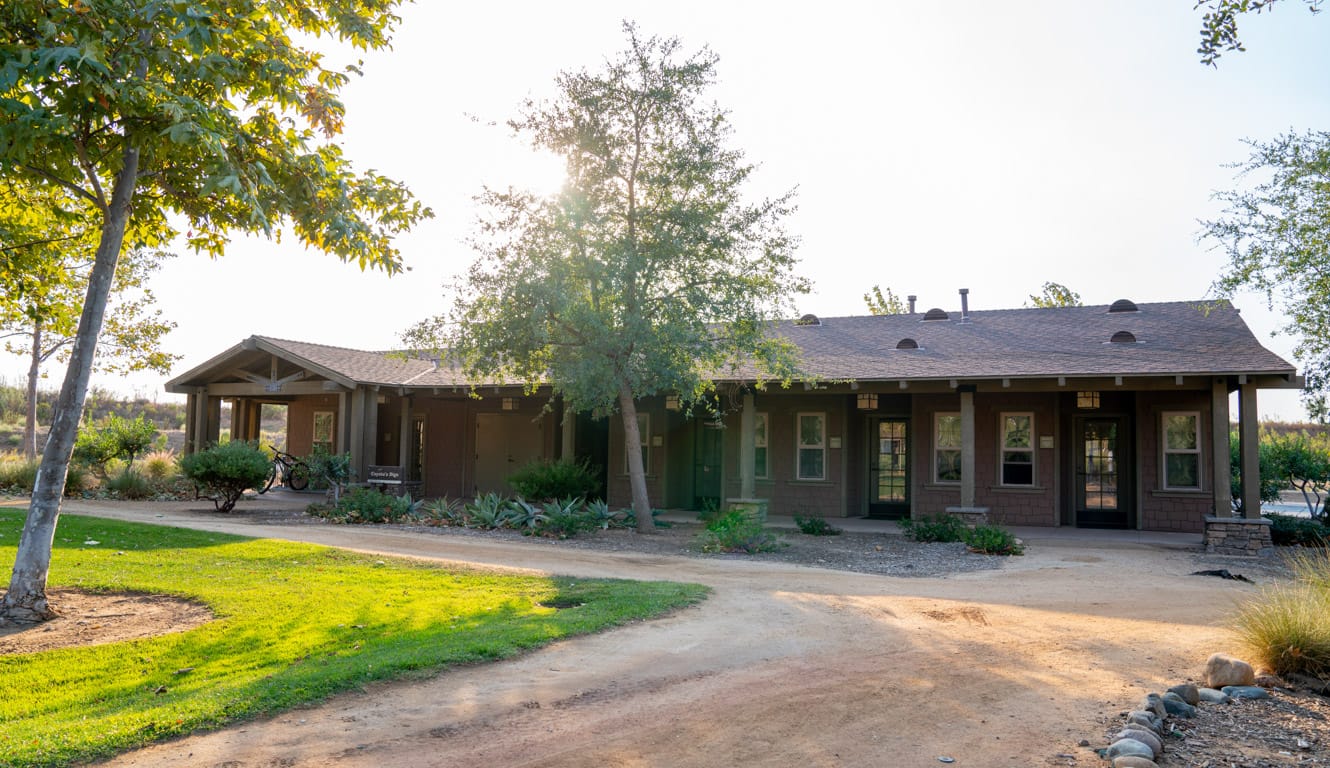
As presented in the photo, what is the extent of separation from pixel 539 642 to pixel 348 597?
2.55m

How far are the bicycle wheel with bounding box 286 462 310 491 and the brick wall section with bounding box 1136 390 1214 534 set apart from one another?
53.1ft

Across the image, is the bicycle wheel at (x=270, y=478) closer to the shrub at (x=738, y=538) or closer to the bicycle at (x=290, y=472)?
the bicycle at (x=290, y=472)

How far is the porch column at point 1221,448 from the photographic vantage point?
12945 mm

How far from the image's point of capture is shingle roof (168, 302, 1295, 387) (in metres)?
13.8

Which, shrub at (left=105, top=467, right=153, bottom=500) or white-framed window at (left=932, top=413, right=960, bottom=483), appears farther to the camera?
shrub at (left=105, top=467, right=153, bottom=500)

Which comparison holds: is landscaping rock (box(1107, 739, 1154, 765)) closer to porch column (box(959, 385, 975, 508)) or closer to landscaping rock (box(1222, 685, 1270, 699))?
landscaping rock (box(1222, 685, 1270, 699))

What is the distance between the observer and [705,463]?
18469 millimetres

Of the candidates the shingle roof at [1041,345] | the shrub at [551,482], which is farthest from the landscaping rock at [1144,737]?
the shrub at [551,482]

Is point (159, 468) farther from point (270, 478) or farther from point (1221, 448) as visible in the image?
point (1221, 448)

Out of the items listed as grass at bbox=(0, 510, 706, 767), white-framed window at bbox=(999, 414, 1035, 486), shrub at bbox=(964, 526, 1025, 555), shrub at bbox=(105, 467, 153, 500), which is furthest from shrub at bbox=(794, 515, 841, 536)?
shrub at bbox=(105, 467, 153, 500)

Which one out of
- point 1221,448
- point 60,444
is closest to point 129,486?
point 60,444

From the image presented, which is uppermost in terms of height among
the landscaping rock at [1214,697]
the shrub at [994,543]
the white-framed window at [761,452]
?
the white-framed window at [761,452]

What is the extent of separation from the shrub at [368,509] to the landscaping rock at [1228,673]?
12.7 metres

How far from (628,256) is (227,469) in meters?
8.20
